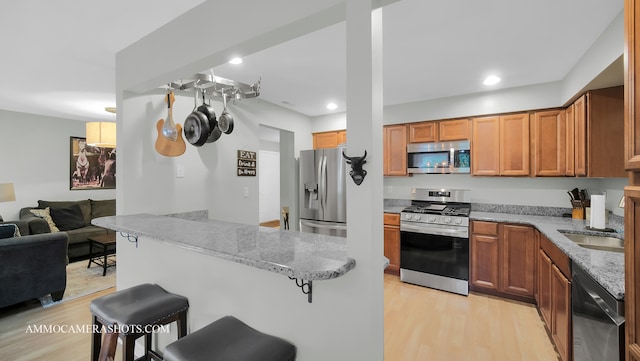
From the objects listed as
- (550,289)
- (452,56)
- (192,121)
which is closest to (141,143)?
(192,121)

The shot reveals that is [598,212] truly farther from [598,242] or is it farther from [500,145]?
[500,145]

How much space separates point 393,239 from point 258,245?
105 inches

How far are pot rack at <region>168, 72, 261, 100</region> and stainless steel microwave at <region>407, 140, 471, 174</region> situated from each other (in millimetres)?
2502

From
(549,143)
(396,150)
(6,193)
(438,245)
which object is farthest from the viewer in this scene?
(396,150)

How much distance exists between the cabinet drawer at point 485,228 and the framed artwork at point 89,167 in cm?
633

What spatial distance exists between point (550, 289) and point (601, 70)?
5.54 feet

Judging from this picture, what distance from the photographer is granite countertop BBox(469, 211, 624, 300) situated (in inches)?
51.4

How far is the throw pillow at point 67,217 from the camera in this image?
14.5ft

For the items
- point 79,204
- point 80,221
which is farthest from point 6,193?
point 79,204

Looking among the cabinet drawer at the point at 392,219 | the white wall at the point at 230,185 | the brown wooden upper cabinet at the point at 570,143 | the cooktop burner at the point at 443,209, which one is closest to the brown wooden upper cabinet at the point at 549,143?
the brown wooden upper cabinet at the point at 570,143

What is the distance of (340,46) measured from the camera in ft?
7.47

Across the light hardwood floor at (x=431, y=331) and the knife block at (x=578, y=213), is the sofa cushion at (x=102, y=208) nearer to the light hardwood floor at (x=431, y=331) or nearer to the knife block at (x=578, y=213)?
the light hardwood floor at (x=431, y=331)

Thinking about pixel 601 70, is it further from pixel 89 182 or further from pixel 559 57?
pixel 89 182

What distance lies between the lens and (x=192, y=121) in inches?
83.4
